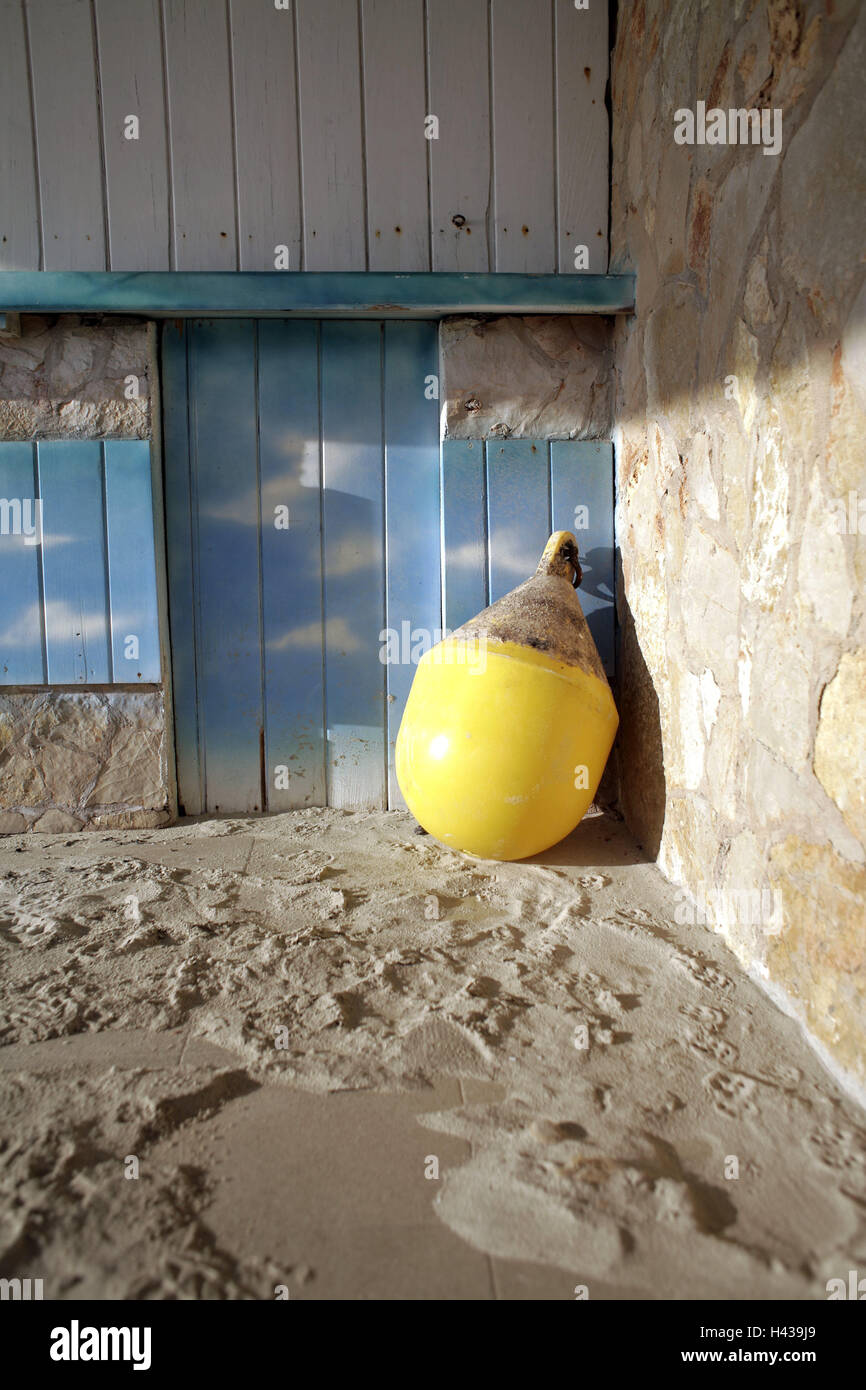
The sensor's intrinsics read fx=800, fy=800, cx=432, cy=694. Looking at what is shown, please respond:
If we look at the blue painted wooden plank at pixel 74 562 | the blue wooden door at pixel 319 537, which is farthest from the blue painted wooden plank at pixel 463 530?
the blue painted wooden plank at pixel 74 562

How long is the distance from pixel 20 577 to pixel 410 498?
1.46 m

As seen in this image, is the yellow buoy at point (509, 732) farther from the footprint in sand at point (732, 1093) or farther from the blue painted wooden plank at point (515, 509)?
the footprint in sand at point (732, 1093)

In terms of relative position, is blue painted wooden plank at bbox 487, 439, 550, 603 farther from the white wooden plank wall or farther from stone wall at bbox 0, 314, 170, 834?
stone wall at bbox 0, 314, 170, 834

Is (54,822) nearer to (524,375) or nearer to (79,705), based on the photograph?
(79,705)

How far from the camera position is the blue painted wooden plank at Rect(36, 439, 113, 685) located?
2.88 meters

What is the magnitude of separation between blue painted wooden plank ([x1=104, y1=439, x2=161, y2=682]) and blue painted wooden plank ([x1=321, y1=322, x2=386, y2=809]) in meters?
0.64

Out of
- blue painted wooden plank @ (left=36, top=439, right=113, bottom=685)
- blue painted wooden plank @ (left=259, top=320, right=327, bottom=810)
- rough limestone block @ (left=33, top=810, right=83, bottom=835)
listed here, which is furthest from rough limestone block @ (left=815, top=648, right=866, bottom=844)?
rough limestone block @ (left=33, top=810, right=83, bottom=835)

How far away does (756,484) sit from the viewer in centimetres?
187

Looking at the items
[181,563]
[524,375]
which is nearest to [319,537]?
[181,563]

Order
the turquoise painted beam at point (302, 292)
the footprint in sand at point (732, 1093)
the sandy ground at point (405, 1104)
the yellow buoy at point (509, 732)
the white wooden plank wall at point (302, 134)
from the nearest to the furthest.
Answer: the sandy ground at point (405, 1104), the footprint in sand at point (732, 1093), the yellow buoy at point (509, 732), the turquoise painted beam at point (302, 292), the white wooden plank wall at point (302, 134)

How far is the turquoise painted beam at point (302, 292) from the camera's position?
8.90 feet

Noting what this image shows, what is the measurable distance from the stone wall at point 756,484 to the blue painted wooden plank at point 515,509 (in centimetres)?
36

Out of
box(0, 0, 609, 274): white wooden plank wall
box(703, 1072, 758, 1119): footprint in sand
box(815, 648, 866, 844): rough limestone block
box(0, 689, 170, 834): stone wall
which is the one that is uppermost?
box(0, 0, 609, 274): white wooden plank wall

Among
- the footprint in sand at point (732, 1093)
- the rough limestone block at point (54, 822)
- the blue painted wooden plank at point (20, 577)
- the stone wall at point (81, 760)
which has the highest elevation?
the blue painted wooden plank at point (20, 577)
